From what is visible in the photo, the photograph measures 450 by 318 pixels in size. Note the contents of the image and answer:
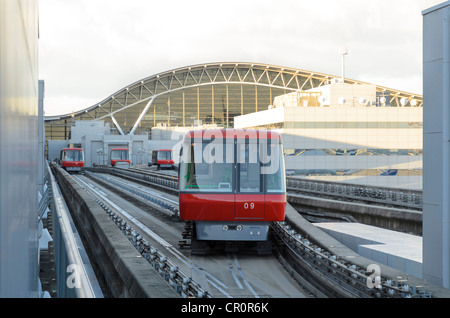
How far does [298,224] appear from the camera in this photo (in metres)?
15.9

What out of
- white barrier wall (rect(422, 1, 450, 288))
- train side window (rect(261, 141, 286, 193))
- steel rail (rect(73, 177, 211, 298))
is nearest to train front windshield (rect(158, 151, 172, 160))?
steel rail (rect(73, 177, 211, 298))

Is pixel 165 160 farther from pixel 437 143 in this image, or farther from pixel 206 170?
pixel 437 143

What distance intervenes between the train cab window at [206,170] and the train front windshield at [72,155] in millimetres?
52998

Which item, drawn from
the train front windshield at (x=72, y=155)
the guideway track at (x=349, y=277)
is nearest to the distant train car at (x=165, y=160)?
the train front windshield at (x=72, y=155)

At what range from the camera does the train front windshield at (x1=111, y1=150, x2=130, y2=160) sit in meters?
83.9

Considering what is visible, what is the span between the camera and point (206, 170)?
14.2 metres

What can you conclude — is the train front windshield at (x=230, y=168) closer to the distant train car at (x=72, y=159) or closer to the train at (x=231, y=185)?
the train at (x=231, y=185)

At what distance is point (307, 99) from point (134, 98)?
5169 centimetres

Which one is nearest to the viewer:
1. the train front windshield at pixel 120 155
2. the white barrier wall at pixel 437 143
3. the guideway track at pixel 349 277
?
the guideway track at pixel 349 277

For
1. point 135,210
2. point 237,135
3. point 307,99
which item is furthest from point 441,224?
point 307,99

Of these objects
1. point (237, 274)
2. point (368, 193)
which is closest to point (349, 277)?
point (237, 274)

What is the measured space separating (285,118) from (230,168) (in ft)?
173

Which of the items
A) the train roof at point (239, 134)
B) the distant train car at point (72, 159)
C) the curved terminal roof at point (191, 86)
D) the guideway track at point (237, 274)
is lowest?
the guideway track at point (237, 274)

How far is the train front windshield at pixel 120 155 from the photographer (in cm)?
8394
